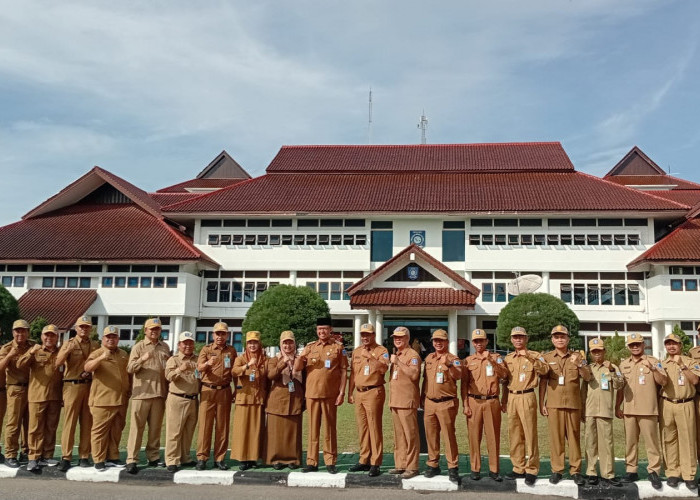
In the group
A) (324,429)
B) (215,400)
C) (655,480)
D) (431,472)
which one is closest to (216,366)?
(215,400)

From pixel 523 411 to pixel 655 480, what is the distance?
4.88 ft

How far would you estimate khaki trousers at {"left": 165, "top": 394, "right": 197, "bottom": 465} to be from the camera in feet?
22.3

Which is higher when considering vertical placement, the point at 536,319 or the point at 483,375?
the point at 536,319

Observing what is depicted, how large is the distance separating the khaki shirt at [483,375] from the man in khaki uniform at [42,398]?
4972mm

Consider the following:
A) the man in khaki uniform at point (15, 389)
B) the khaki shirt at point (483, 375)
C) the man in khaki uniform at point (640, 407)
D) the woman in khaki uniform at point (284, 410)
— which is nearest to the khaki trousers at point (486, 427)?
the khaki shirt at point (483, 375)

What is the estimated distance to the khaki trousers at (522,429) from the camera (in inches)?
252

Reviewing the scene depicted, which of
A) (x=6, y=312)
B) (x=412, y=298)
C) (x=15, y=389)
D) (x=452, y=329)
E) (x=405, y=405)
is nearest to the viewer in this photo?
(x=405, y=405)

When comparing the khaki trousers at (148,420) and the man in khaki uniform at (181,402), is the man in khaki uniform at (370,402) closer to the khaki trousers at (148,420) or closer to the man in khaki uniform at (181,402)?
the man in khaki uniform at (181,402)

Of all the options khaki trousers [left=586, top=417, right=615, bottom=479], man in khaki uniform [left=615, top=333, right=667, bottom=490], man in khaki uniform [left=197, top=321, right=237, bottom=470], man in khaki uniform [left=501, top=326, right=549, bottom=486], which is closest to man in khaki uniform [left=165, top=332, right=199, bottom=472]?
man in khaki uniform [left=197, top=321, right=237, bottom=470]

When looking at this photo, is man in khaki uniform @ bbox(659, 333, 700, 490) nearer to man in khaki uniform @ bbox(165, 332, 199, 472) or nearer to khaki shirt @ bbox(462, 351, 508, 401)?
khaki shirt @ bbox(462, 351, 508, 401)

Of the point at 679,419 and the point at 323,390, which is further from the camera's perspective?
the point at 323,390

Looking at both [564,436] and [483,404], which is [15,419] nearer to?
[483,404]

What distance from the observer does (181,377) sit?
276 inches

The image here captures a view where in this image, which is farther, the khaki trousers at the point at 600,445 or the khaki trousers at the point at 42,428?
the khaki trousers at the point at 42,428
